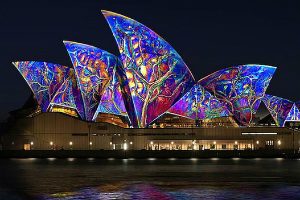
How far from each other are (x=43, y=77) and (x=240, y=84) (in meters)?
27.2

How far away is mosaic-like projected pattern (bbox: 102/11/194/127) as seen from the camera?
72.8 meters

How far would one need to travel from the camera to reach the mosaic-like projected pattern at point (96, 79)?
79062 mm

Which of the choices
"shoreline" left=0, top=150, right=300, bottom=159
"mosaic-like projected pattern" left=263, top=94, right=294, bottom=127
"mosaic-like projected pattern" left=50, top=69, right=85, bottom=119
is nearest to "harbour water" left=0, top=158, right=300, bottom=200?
"shoreline" left=0, top=150, right=300, bottom=159

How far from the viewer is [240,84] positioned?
81.4 m

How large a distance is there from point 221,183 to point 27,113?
2544 inches

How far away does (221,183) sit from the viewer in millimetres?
37688

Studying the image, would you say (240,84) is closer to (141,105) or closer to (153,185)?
(141,105)

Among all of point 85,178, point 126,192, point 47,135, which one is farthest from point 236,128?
point 126,192

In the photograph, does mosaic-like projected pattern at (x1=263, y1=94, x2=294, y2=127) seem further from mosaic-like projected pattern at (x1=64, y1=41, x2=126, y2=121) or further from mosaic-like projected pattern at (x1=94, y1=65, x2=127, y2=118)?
mosaic-like projected pattern at (x1=64, y1=41, x2=126, y2=121)

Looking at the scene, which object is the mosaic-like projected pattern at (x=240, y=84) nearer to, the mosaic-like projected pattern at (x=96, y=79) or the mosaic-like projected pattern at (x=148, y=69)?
the mosaic-like projected pattern at (x=148, y=69)

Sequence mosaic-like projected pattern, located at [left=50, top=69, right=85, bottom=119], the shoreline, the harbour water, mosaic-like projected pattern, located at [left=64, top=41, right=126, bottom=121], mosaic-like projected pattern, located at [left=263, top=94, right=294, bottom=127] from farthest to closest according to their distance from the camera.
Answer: mosaic-like projected pattern, located at [left=263, top=94, right=294, bottom=127]
mosaic-like projected pattern, located at [left=50, top=69, right=85, bottom=119]
the shoreline
mosaic-like projected pattern, located at [left=64, top=41, right=126, bottom=121]
the harbour water

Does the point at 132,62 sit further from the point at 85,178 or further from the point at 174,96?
the point at 85,178

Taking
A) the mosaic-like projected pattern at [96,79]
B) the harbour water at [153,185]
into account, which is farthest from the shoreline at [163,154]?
the harbour water at [153,185]

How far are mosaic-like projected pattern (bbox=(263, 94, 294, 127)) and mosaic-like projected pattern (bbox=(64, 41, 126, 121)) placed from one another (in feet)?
79.3
